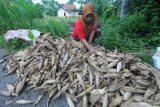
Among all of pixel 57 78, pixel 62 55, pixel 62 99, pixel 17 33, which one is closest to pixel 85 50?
pixel 62 55

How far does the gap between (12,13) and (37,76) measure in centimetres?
309

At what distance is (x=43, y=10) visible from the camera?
716 centimetres

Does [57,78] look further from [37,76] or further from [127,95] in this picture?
[127,95]

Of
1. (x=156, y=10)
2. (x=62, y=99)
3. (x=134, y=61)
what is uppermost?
(x=156, y=10)

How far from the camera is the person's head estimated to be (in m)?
4.27

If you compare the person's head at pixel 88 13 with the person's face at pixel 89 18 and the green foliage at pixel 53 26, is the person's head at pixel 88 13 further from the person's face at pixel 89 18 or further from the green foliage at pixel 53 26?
the green foliage at pixel 53 26

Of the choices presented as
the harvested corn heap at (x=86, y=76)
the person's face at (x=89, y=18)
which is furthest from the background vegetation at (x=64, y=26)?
the harvested corn heap at (x=86, y=76)

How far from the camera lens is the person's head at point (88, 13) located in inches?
168

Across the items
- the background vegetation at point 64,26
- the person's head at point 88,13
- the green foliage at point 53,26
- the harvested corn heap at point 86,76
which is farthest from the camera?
the green foliage at point 53,26

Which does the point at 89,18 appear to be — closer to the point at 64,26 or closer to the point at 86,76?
the point at 86,76

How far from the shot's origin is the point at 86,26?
4.54 meters

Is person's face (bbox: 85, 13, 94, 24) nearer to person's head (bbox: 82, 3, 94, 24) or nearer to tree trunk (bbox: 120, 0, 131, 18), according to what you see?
person's head (bbox: 82, 3, 94, 24)

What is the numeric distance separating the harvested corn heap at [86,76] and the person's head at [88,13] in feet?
1.67

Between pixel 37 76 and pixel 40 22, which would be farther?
pixel 40 22
